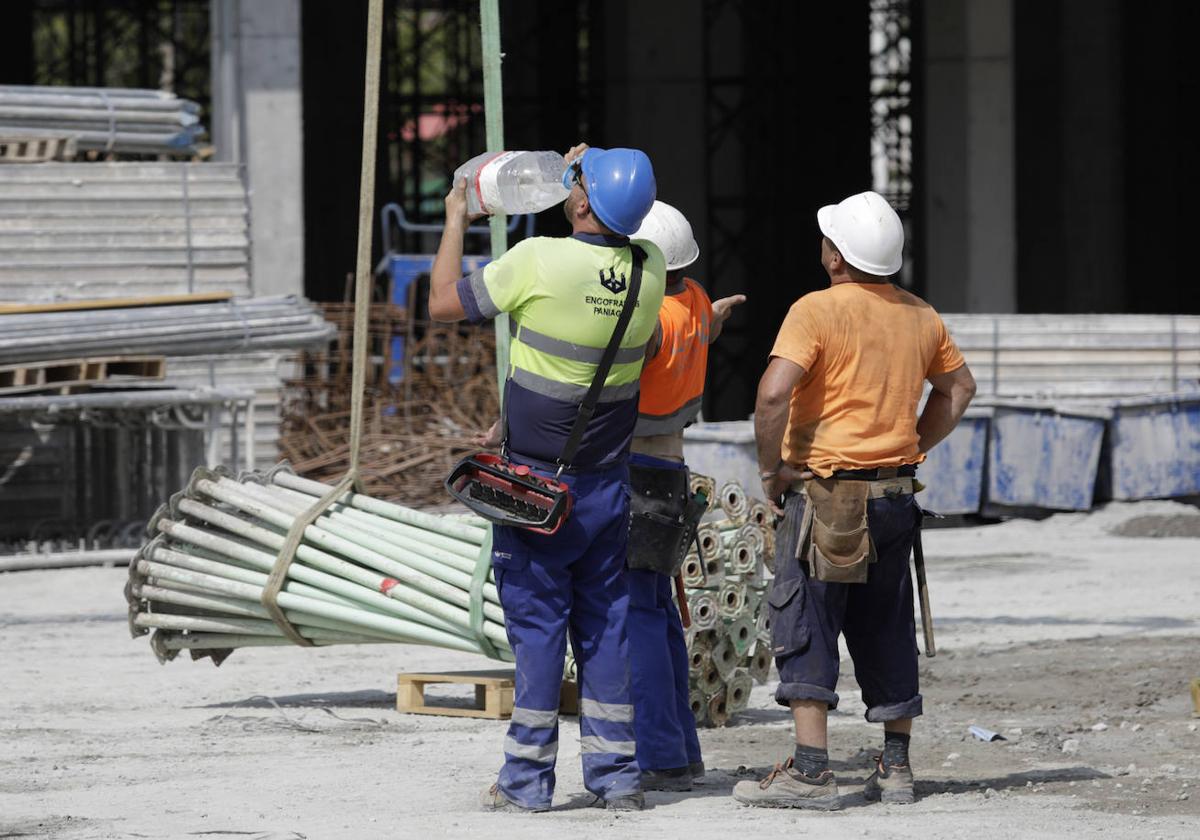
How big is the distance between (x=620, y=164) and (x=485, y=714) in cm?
293

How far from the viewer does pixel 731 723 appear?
8234 mm

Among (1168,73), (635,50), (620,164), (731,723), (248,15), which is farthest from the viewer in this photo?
(635,50)

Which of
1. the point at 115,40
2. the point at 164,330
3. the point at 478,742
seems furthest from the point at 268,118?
the point at 115,40

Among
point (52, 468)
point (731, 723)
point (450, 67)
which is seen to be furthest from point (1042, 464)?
point (450, 67)

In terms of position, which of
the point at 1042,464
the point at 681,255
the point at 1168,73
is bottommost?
the point at 1042,464

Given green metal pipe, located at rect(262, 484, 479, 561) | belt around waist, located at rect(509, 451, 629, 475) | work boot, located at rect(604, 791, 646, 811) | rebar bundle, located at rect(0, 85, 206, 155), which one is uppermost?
rebar bundle, located at rect(0, 85, 206, 155)

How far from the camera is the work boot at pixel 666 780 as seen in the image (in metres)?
6.73

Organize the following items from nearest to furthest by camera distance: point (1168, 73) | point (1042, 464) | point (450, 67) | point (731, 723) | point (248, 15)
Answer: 1. point (731, 723)
2. point (1042, 464)
3. point (248, 15)
4. point (1168, 73)
5. point (450, 67)

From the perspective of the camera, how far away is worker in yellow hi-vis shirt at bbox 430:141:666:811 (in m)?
6.12

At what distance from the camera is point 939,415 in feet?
21.7

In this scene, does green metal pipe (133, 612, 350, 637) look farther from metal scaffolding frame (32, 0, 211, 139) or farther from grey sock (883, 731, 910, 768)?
metal scaffolding frame (32, 0, 211, 139)

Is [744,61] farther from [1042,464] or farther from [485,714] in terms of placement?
[485,714]

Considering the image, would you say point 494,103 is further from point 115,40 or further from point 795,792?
point 115,40

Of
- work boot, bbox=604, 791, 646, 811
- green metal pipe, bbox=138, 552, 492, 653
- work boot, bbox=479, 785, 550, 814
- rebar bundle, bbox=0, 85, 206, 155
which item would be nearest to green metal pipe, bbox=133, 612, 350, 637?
green metal pipe, bbox=138, 552, 492, 653
